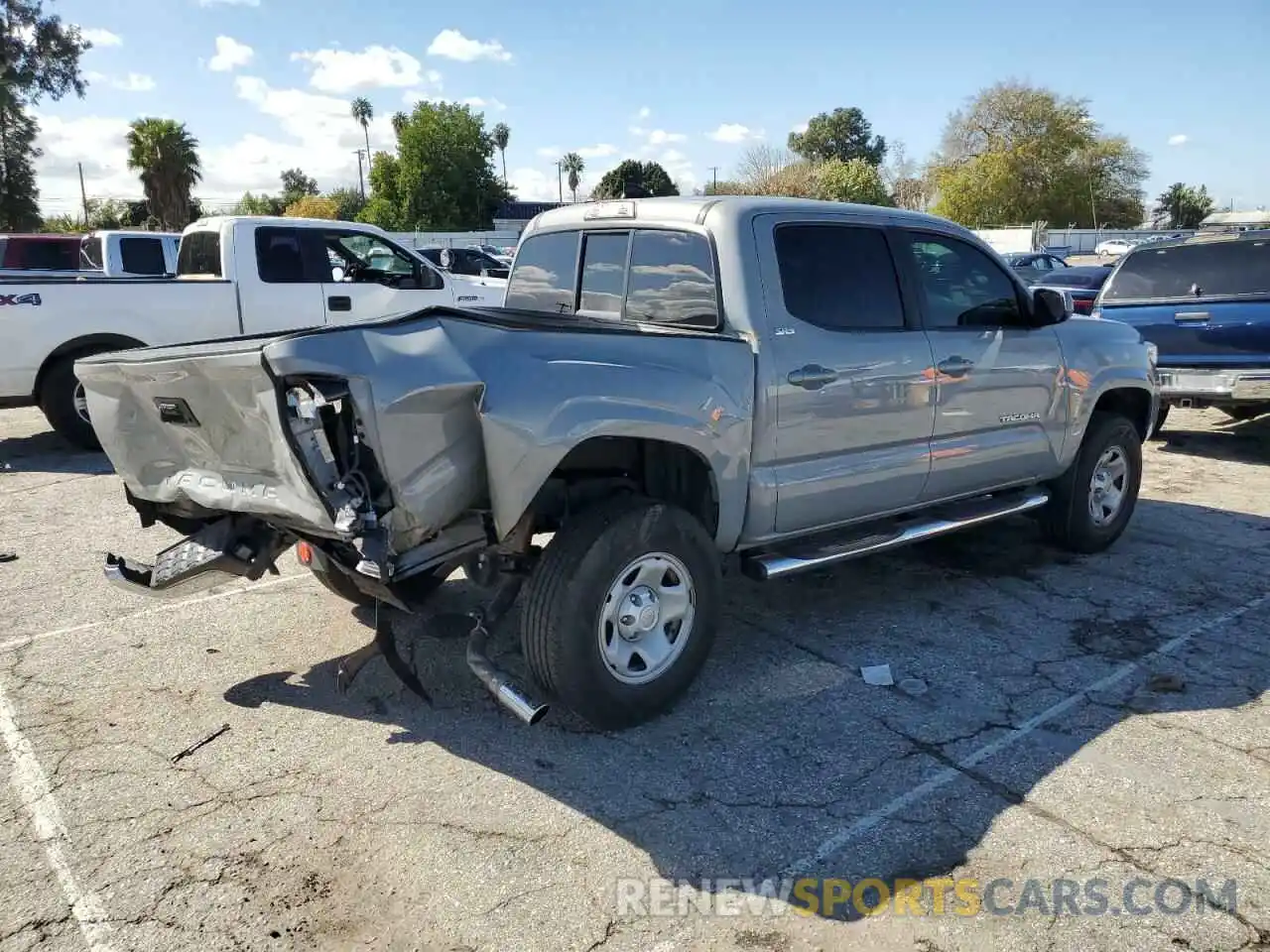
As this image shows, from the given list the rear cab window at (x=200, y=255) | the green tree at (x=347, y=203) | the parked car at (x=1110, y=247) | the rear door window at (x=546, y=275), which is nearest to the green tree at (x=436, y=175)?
the green tree at (x=347, y=203)

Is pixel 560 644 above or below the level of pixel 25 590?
above

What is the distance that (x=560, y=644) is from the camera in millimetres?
3480

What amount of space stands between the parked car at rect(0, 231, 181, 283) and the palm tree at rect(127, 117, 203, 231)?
41647mm

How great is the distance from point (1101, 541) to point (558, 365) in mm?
4226

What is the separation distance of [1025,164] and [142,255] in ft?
200

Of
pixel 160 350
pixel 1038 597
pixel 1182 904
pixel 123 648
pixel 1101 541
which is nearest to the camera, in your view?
pixel 1182 904

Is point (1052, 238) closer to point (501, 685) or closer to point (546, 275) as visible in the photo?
point (546, 275)

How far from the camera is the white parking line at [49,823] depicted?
2.73 m

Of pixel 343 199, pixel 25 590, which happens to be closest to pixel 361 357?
pixel 25 590

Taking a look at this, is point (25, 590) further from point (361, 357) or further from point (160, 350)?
point (361, 357)

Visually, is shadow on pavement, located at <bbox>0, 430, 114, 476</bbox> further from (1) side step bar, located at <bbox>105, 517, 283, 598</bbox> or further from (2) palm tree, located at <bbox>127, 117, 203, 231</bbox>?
(2) palm tree, located at <bbox>127, 117, 203, 231</bbox>

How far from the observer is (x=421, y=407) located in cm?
306

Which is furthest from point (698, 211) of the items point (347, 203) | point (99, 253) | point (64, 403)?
point (347, 203)

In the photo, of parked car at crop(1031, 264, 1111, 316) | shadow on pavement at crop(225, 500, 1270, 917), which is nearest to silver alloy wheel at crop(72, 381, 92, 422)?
shadow on pavement at crop(225, 500, 1270, 917)
